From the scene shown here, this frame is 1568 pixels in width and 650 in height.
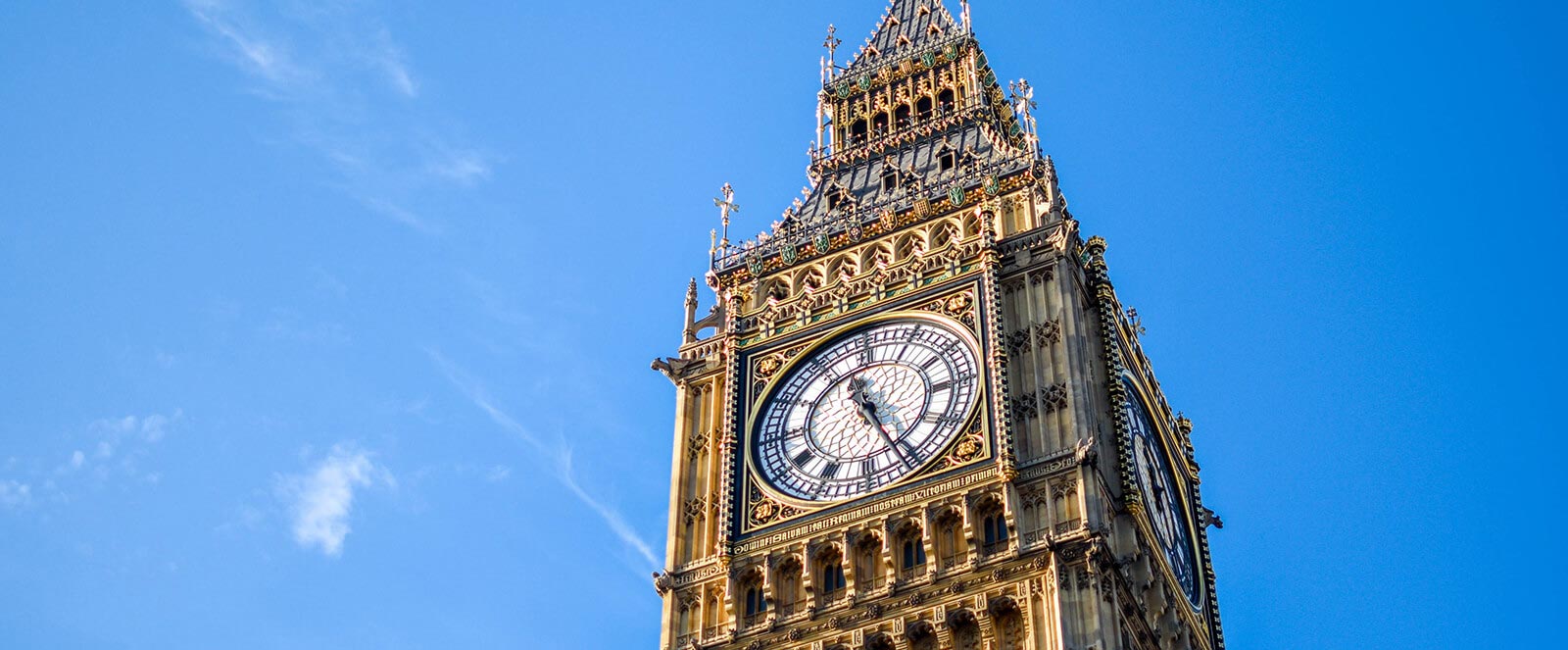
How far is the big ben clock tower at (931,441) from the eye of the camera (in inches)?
2157

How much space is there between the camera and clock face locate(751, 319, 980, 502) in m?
58.4

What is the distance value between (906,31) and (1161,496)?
904 inches

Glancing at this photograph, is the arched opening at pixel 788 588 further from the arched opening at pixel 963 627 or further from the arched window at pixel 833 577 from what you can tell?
the arched opening at pixel 963 627

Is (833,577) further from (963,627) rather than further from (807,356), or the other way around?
(807,356)

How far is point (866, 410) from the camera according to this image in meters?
59.7

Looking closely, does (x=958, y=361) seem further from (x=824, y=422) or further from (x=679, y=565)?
(x=679, y=565)

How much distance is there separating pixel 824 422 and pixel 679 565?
4971 mm

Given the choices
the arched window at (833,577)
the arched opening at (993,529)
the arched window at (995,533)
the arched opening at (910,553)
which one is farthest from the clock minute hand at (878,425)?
the arched window at (833,577)

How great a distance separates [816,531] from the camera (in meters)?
57.3

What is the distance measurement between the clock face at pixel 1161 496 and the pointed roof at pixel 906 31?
18.8 meters

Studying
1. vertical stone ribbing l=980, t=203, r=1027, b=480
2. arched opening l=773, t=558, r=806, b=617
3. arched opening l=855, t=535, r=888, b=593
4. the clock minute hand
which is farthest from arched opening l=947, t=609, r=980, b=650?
the clock minute hand

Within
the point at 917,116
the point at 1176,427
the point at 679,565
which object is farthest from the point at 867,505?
the point at 917,116

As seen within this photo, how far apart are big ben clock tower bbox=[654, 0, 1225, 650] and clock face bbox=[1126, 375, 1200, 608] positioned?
103 millimetres

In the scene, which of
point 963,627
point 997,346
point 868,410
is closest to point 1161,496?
point 997,346
